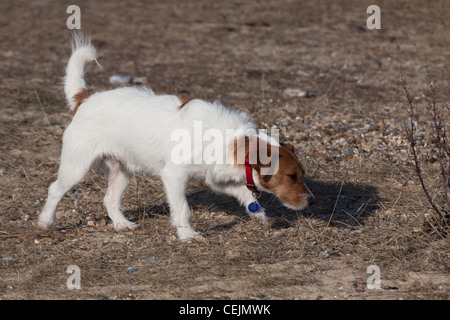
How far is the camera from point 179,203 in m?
5.49

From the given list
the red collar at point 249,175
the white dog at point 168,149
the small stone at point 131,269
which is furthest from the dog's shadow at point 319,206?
the small stone at point 131,269

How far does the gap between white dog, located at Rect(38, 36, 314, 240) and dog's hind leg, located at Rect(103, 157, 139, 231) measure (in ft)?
0.07

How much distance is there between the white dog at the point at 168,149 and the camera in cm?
527

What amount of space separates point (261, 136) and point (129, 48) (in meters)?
7.46

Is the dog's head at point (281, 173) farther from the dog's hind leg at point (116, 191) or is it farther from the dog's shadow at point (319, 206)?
the dog's hind leg at point (116, 191)

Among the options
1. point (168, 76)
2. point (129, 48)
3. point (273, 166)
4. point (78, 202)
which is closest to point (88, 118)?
point (78, 202)

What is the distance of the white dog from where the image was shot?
207 inches

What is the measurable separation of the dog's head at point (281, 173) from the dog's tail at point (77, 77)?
1.76m

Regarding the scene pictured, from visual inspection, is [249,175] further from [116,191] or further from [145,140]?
[116,191]

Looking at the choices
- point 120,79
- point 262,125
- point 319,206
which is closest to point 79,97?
point 319,206

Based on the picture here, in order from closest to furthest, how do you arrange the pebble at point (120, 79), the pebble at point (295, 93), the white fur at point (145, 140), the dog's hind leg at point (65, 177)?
the white fur at point (145, 140)
the dog's hind leg at point (65, 177)
the pebble at point (295, 93)
the pebble at point (120, 79)

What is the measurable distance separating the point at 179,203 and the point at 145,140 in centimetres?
63

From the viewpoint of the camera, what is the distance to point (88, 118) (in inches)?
221
